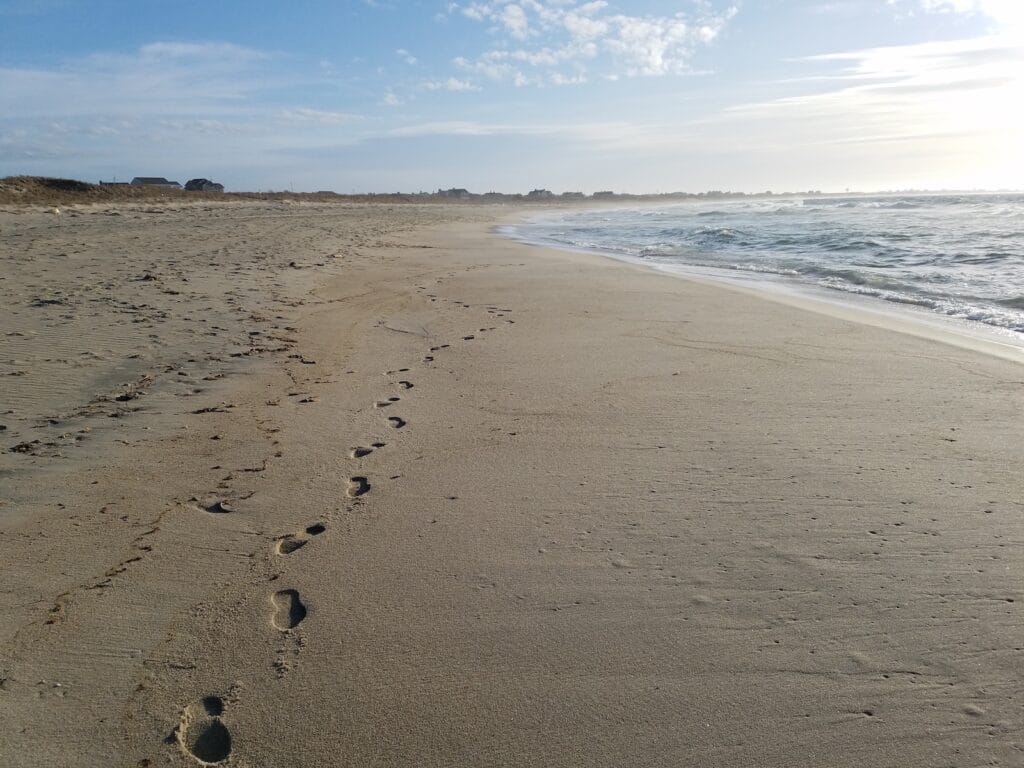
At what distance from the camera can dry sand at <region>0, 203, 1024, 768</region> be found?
5.73 ft

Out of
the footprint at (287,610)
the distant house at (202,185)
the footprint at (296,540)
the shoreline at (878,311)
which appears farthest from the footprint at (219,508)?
the distant house at (202,185)

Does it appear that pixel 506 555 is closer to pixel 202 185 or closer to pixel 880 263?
pixel 880 263

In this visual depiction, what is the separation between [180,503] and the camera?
2863mm

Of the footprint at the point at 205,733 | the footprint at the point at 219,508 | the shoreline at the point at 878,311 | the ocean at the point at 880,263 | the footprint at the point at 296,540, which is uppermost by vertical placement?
the ocean at the point at 880,263

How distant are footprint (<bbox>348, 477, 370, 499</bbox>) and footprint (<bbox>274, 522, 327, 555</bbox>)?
0.28 m

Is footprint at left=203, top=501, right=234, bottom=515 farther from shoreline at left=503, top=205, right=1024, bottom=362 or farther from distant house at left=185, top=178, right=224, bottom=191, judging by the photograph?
distant house at left=185, top=178, right=224, bottom=191

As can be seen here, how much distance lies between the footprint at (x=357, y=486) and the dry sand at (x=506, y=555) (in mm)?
51

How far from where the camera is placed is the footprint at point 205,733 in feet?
5.46

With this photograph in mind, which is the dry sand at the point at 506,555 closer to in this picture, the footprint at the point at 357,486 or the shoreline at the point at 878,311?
the footprint at the point at 357,486

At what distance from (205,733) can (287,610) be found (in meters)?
0.51

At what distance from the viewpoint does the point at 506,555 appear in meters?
2.51

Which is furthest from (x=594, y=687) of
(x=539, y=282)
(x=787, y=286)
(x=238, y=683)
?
(x=787, y=286)

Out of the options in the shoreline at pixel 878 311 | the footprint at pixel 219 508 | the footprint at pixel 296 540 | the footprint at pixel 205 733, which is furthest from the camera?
the shoreline at pixel 878 311

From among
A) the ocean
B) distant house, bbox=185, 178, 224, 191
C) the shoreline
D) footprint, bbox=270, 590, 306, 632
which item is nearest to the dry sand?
footprint, bbox=270, 590, 306, 632
